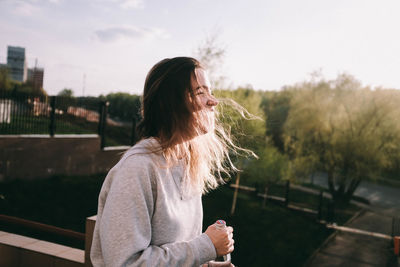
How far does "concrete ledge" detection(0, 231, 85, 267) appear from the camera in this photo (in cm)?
243

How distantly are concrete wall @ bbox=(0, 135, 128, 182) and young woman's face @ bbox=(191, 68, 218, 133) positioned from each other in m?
5.92

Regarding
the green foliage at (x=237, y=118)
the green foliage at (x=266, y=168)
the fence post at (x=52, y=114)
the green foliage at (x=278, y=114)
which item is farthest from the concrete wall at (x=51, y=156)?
the green foliage at (x=278, y=114)

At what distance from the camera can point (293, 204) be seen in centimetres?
1877

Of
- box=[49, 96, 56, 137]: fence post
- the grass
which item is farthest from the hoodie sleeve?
box=[49, 96, 56, 137]: fence post

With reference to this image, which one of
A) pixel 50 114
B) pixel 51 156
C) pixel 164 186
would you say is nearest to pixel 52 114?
pixel 50 114

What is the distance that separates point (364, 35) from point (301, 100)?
7763 millimetres

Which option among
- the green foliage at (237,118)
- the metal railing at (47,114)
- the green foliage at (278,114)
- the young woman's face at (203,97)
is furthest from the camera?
the green foliage at (278,114)

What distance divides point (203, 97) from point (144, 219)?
0.53 meters

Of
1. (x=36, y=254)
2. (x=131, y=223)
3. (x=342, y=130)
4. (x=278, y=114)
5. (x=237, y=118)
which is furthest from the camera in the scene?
(x=278, y=114)

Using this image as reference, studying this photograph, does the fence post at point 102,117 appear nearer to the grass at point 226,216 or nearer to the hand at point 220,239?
the grass at point 226,216

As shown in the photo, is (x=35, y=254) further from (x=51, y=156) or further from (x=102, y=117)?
(x=102, y=117)

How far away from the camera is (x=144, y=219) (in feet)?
3.24

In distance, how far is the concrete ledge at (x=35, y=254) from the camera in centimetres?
243

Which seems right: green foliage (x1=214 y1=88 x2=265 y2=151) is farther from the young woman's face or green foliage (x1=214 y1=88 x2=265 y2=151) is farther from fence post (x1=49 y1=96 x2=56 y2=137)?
fence post (x1=49 y1=96 x2=56 y2=137)
